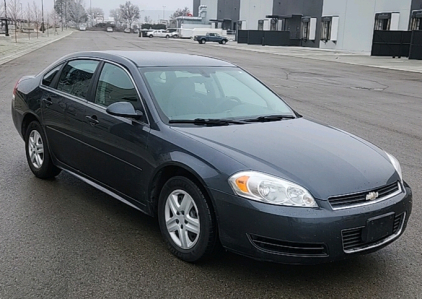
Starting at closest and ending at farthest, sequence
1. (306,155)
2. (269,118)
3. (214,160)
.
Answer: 1. (214,160)
2. (306,155)
3. (269,118)

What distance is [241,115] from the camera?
477cm

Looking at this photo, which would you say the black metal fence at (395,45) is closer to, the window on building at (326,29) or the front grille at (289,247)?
the window on building at (326,29)

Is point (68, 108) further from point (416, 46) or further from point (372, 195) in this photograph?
point (416, 46)

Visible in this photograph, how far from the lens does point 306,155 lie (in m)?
Result: 3.92

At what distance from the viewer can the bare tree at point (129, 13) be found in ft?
553

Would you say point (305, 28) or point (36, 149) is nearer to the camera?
point (36, 149)

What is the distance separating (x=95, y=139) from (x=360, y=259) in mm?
2605

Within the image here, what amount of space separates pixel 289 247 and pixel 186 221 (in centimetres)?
88

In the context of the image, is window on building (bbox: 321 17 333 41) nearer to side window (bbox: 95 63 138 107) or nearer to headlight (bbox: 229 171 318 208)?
side window (bbox: 95 63 138 107)

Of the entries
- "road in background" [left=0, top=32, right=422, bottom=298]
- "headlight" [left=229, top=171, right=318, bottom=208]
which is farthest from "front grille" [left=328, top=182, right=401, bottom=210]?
"road in background" [left=0, top=32, right=422, bottom=298]

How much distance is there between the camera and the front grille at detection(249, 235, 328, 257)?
3467mm

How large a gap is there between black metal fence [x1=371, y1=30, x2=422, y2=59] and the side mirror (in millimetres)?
34712

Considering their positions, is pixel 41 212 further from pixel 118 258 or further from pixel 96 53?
pixel 96 53

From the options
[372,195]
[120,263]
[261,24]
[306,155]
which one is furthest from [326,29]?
[120,263]
